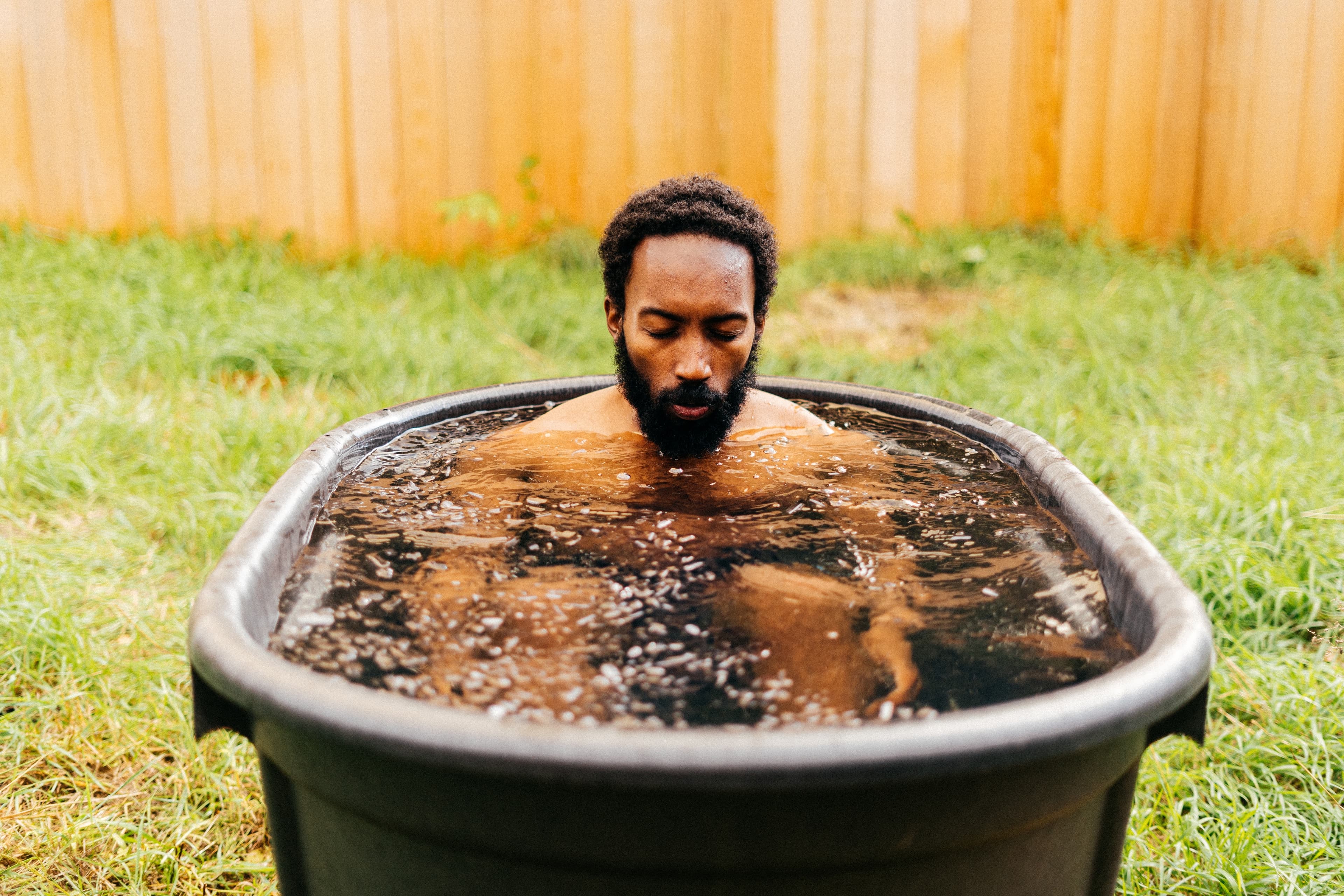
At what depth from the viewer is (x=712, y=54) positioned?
495cm

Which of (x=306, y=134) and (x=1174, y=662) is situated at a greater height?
(x=306, y=134)

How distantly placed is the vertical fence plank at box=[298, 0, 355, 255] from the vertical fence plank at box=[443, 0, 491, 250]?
18.6 inches

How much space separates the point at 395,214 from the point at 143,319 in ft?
4.69

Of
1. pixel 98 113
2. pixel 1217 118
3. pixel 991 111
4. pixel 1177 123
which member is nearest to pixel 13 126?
pixel 98 113

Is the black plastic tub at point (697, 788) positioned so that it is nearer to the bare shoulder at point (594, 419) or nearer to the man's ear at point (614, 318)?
the bare shoulder at point (594, 419)

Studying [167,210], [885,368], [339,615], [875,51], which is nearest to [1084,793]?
[339,615]

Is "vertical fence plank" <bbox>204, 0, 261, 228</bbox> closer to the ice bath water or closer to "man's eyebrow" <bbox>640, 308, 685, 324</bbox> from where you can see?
the ice bath water

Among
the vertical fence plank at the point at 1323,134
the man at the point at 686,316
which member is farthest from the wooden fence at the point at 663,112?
the man at the point at 686,316

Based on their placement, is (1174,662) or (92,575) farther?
(92,575)

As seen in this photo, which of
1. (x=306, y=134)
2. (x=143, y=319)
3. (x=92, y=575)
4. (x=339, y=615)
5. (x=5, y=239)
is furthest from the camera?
(x=306, y=134)

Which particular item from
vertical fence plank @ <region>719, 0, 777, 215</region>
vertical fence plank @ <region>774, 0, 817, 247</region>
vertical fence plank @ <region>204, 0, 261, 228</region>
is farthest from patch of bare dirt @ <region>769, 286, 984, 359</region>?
vertical fence plank @ <region>204, 0, 261, 228</region>

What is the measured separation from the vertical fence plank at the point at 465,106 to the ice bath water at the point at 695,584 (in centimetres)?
311

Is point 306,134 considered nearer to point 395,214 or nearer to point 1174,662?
point 395,214

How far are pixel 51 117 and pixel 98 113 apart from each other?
0.20 meters
